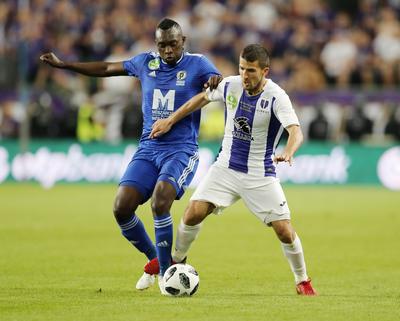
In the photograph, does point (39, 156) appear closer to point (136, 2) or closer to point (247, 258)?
point (136, 2)

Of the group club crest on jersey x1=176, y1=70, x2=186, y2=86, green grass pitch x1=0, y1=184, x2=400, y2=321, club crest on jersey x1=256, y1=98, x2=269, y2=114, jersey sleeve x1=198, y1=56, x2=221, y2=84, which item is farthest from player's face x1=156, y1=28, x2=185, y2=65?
green grass pitch x1=0, y1=184, x2=400, y2=321

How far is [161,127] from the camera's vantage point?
376 inches

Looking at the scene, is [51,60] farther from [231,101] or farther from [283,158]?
[283,158]

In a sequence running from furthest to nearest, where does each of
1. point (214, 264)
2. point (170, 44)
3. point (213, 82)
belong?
point (214, 264)
point (170, 44)
point (213, 82)

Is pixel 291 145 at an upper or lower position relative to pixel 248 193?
upper

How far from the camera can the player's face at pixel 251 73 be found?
9.03 m

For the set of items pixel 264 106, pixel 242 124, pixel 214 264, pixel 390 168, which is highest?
pixel 264 106

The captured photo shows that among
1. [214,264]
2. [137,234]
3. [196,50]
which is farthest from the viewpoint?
[196,50]

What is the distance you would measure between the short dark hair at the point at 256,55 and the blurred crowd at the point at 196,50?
13.9 metres

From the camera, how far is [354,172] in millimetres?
23547

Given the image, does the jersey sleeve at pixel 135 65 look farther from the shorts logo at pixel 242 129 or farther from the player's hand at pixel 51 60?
the shorts logo at pixel 242 129

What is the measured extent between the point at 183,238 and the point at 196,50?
15.3 meters

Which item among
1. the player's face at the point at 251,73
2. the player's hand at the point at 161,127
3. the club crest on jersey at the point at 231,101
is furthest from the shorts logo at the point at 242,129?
the player's hand at the point at 161,127

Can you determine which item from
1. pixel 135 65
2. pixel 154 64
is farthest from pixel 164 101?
pixel 135 65
